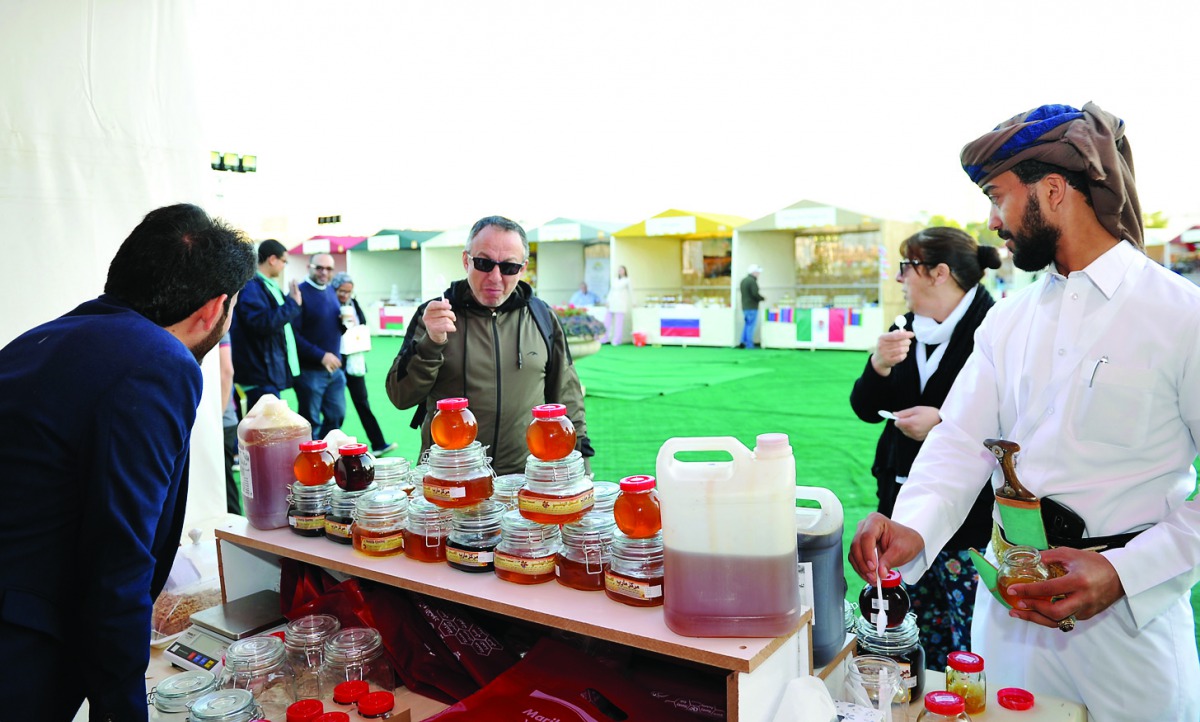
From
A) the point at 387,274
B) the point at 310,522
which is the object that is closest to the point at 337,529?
the point at 310,522

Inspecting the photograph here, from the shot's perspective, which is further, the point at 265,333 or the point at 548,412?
the point at 265,333

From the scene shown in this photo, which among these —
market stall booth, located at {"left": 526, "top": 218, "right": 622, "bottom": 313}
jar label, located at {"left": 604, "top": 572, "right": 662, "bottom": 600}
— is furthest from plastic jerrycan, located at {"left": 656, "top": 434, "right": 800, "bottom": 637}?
market stall booth, located at {"left": 526, "top": 218, "right": 622, "bottom": 313}

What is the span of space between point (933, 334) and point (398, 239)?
2471 centimetres

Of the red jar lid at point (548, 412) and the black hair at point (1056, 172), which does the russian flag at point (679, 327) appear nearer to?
the black hair at point (1056, 172)

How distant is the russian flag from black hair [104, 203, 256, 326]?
17087mm

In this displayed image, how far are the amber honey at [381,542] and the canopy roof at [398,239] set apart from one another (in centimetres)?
2455

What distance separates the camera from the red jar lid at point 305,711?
1.68 m

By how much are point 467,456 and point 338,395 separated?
5.30m

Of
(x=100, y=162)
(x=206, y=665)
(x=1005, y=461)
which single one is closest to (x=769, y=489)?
(x=1005, y=461)

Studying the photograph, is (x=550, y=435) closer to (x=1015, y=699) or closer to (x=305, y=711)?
(x=305, y=711)

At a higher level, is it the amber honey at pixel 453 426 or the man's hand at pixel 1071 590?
the amber honey at pixel 453 426

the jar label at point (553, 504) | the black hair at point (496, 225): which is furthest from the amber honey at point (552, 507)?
the black hair at point (496, 225)

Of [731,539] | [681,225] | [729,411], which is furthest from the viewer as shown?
[681,225]

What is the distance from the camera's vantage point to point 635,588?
1586 millimetres
